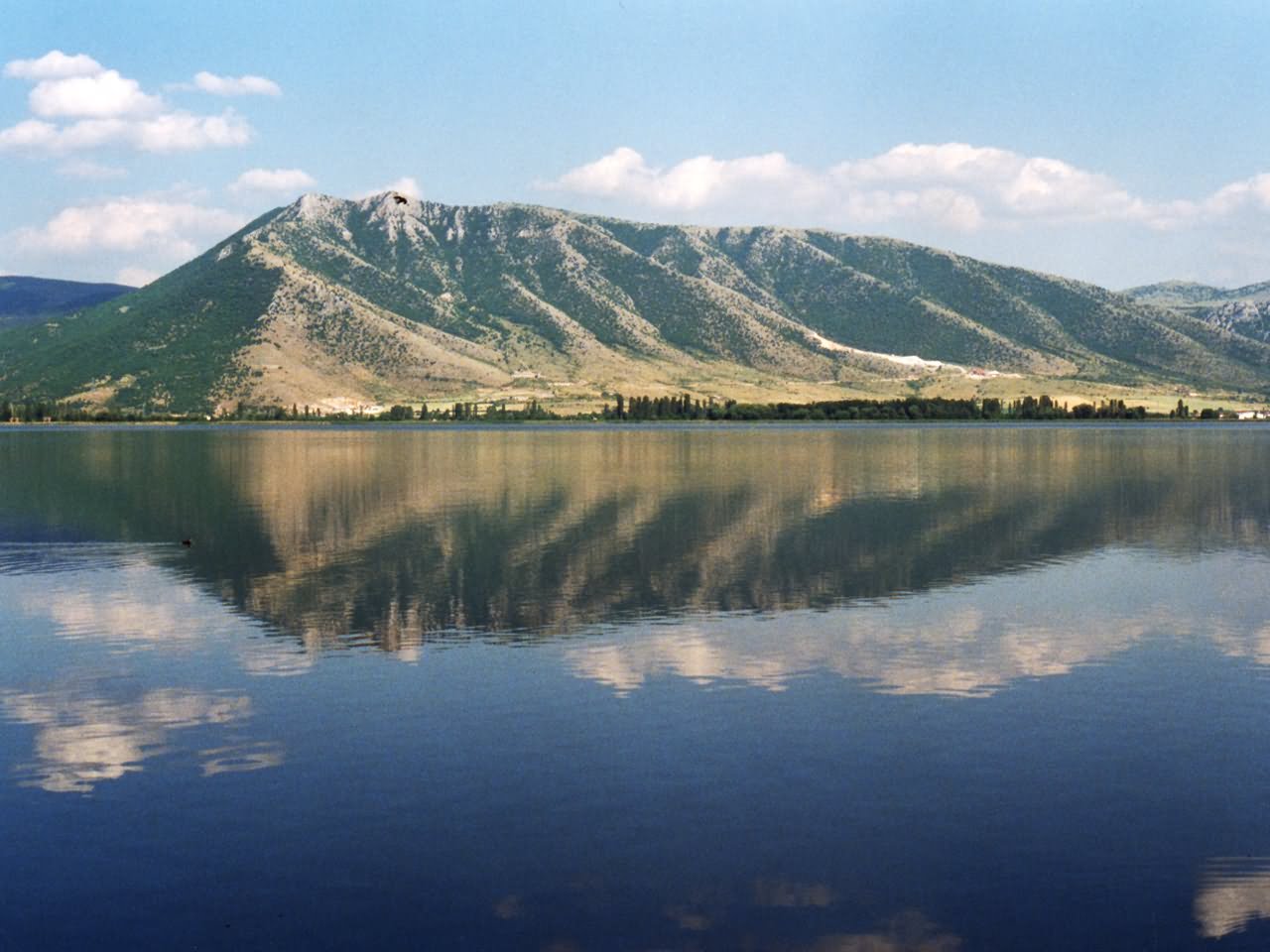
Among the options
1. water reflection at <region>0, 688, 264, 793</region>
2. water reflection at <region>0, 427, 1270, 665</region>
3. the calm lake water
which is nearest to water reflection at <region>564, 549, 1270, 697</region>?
the calm lake water

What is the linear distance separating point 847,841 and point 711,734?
703 cm

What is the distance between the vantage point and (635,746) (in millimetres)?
28312

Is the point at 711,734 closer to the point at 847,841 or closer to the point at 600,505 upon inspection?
the point at 847,841

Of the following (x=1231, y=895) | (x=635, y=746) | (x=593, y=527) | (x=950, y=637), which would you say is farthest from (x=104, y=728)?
(x=593, y=527)

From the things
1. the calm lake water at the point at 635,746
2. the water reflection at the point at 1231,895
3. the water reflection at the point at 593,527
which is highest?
the water reflection at the point at 593,527

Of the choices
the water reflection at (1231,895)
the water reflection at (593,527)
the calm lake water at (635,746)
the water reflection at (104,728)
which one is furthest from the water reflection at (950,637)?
the water reflection at (1231,895)

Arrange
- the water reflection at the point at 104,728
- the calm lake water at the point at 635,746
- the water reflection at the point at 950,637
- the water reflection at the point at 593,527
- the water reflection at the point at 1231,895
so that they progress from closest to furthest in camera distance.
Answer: the water reflection at the point at 1231,895, the calm lake water at the point at 635,746, the water reflection at the point at 104,728, the water reflection at the point at 950,637, the water reflection at the point at 593,527

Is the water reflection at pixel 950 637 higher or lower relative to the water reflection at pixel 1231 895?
higher

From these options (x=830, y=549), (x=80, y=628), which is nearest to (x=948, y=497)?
(x=830, y=549)

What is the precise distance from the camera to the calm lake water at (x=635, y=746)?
1994 centimetres

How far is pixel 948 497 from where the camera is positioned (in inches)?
3848

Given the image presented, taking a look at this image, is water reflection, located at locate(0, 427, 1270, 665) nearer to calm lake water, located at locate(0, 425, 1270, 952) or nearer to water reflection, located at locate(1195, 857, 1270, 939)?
calm lake water, located at locate(0, 425, 1270, 952)

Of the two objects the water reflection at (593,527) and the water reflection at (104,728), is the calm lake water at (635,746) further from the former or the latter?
the water reflection at (593,527)

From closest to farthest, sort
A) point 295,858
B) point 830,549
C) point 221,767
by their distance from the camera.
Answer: point 295,858, point 221,767, point 830,549
